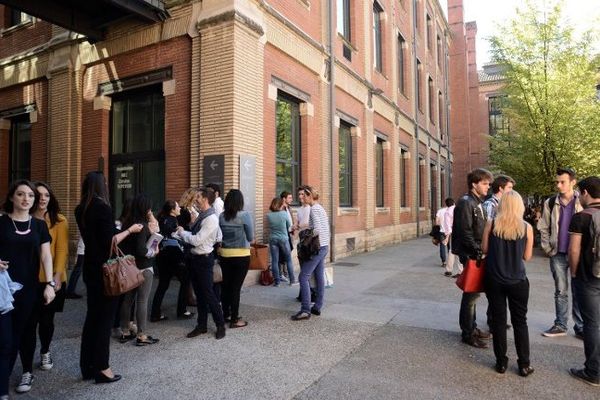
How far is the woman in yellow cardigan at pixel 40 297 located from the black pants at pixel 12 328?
170mm

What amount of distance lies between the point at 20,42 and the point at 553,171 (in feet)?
58.4

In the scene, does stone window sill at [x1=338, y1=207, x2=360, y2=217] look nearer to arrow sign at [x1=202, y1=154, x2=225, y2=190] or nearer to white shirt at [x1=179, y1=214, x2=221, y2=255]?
arrow sign at [x1=202, y1=154, x2=225, y2=190]

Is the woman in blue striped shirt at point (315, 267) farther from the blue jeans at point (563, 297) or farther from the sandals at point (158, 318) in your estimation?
the blue jeans at point (563, 297)

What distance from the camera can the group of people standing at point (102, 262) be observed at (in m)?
3.57

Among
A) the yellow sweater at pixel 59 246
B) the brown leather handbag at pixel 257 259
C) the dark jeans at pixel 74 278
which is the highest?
the yellow sweater at pixel 59 246

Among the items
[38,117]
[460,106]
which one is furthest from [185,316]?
[460,106]

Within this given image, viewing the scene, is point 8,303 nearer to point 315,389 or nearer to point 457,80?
point 315,389

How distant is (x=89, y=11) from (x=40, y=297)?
7.95 m

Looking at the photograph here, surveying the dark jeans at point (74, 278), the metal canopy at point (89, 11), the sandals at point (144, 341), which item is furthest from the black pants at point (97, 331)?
the metal canopy at point (89, 11)

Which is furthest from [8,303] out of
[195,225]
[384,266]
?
[384,266]

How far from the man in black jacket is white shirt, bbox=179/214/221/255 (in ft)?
9.24

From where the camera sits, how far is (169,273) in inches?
232

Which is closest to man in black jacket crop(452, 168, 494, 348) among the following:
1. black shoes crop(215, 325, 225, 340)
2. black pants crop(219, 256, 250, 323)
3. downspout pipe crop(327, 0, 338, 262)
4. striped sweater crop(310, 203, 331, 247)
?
striped sweater crop(310, 203, 331, 247)

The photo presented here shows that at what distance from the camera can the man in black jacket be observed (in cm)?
463
